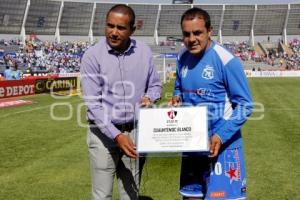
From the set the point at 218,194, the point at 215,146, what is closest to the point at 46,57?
the point at 218,194

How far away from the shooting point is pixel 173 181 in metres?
8.55

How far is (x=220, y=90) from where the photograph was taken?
416 centimetres

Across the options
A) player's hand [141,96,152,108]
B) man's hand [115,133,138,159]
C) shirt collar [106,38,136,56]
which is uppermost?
shirt collar [106,38,136,56]

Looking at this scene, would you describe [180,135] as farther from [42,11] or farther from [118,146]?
[42,11]

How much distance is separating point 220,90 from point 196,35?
0.49 metres

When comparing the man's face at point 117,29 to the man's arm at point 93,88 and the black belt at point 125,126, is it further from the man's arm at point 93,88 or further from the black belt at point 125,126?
the black belt at point 125,126

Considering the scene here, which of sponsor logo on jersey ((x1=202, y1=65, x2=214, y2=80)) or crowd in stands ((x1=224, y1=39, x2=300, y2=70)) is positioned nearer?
sponsor logo on jersey ((x1=202, y1=65, x2=214, y2=80))

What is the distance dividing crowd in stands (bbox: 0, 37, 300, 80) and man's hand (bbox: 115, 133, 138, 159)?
5274cm

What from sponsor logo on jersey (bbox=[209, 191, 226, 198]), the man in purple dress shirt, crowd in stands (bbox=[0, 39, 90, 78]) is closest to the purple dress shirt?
the man in purple dress shirt

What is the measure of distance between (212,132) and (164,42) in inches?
3557

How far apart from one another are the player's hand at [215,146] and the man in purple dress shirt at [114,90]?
0.64 meters

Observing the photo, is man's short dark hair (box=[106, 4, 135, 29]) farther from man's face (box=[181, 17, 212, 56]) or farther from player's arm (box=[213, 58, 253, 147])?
player's arm (box=[213, 58, 253, 147])

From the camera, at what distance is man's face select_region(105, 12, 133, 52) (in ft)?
14.1

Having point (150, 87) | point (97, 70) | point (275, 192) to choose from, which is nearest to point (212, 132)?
point (150, 87)
